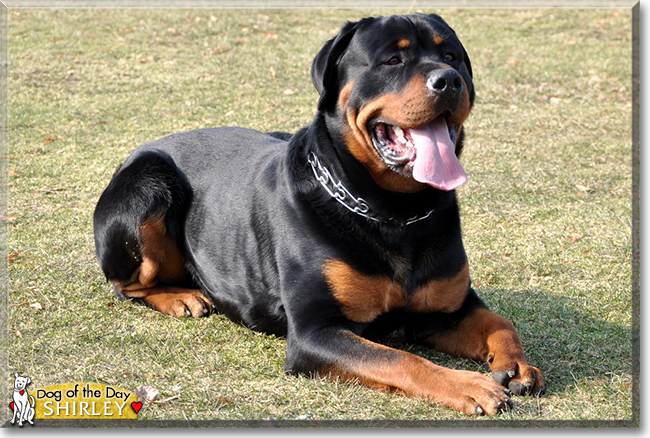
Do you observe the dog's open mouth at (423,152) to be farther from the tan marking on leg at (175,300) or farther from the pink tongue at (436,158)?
the tan marking on leg at (175,300)

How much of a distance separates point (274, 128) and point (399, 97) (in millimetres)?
5709

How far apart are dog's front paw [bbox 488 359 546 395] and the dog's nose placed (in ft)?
4.24

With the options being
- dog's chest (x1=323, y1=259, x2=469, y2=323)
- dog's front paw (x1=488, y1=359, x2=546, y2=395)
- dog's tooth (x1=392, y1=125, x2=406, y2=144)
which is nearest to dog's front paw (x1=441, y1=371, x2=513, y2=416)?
dog's front paw (x1=488, y1=359, x2=546, y2=395)

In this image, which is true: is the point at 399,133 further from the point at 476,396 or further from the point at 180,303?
the point at 180,303

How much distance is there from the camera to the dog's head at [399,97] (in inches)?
143

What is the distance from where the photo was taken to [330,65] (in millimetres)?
3945

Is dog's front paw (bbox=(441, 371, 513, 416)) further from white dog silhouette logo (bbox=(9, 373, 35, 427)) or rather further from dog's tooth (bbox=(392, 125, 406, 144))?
white dog silhouette logo (bbox=(9, 373, 35, 427))

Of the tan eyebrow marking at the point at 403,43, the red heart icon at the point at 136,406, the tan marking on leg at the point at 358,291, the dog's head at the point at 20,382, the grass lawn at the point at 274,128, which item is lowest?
the grass lawn at the point at 274,128

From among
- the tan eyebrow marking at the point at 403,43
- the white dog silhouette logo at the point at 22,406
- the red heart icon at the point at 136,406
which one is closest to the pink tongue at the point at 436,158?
the tan eyebrow marking at the point at 403,43

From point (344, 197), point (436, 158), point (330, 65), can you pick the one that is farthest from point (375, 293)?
point (330, 65)

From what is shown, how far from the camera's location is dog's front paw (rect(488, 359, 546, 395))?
3510 millimetres

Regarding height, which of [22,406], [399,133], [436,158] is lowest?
[22,406]

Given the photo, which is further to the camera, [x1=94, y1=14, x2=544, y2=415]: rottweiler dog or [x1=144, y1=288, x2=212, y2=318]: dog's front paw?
[x1=144, y1=288, x2=212, y2=318]: dog's front paw

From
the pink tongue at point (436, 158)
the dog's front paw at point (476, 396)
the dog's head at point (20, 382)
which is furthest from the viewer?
the pink tongue at point (436, 158)
